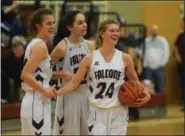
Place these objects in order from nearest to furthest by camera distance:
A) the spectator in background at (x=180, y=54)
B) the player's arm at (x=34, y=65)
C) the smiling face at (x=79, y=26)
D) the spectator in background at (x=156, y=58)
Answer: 1. the player's arm at (x=34, y=65)
2. the smiling face at (x=79, y=26)
3. the spectator in background at (x=156, y=58)
4. the spectator in background at (x=180, y=54)

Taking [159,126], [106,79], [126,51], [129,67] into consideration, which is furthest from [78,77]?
[126,51]

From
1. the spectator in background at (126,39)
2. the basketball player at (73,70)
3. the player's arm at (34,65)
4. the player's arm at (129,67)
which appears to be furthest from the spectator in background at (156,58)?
the player's arm at (34,65)

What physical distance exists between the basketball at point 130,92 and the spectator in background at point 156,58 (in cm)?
689

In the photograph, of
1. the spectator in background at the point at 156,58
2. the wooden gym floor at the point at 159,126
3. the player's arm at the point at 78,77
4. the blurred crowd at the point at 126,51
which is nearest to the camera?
the player's arm at the point at 78,77

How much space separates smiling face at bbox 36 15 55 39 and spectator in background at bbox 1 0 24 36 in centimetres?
471

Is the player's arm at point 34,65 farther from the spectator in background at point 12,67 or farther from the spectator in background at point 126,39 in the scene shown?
the spectator in background at point 126,39

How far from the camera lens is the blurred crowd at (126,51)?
9.33 metres

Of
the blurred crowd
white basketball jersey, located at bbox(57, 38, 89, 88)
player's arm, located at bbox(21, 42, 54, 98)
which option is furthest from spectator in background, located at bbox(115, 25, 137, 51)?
player's arm, located at bbox(21, 42, 54, 98)

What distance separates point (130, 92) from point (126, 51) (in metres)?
5.68

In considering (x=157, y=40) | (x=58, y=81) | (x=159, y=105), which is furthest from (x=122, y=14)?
(x=58, y=81)

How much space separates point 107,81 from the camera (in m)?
5.25

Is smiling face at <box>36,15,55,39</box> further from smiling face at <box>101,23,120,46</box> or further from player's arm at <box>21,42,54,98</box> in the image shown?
smiling face at <box>101,23,120,46</box>

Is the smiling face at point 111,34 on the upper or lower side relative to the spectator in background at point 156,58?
upper

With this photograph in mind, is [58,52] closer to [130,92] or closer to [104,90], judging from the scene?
[104,90]
